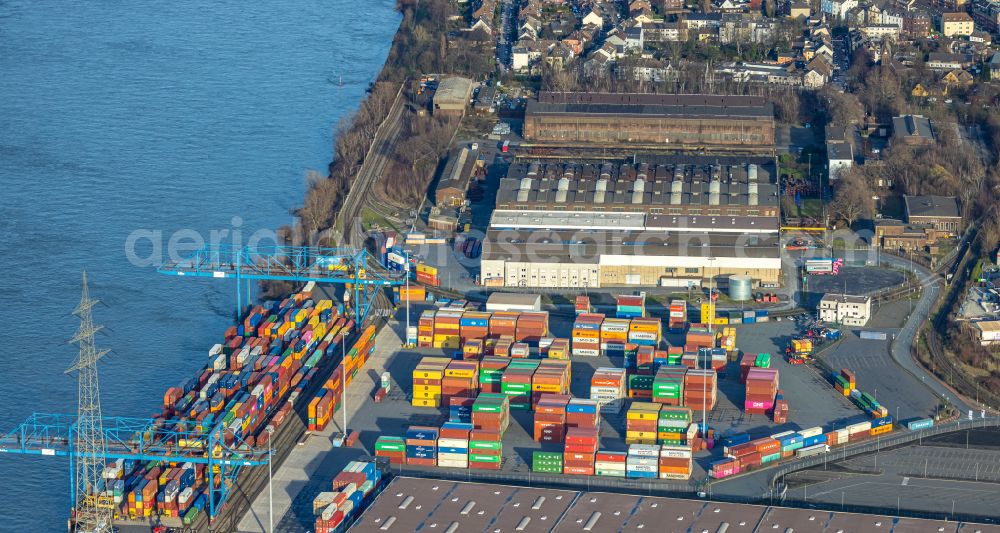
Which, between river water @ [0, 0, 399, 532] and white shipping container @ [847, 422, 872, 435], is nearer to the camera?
white shipping container @ [847, 422, 872, 435]

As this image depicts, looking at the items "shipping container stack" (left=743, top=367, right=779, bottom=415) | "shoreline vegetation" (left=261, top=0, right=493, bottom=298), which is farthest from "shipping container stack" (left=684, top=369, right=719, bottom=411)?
"shoreline vegetation" (left=261, top=0, right=493, bottom=298)

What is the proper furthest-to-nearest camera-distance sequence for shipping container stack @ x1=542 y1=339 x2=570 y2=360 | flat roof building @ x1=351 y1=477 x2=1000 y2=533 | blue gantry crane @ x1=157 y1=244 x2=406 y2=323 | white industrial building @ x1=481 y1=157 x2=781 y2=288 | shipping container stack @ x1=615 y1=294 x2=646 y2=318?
white industrial building @ x1=481 y1=157 x2=781 y2=288 < blue gantry crane @ x1=157 y1=244 x2=406 y2=323 < shipping container stack @ x1=615 y1=294 x2=646 y2=318 < shipping container stack @ x1=542 y1=339 x2=570 y2=360 < flat roof building @ x1=351 y1=477 x2=1000 y2=533

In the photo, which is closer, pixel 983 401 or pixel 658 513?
pixel 658 513

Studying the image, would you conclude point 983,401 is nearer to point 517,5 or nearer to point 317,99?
point 317,99

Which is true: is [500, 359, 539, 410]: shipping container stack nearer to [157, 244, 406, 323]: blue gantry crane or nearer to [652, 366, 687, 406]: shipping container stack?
[652, 366, 687, 406]: shipping container stack

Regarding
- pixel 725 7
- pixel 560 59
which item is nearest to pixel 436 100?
pixel 560 59

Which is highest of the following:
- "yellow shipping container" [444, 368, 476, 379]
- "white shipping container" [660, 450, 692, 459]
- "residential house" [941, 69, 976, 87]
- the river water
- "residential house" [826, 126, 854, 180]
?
"residential house" [941, 69, 976, 87]

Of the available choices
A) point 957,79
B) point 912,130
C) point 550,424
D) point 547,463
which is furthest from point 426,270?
point 957,79

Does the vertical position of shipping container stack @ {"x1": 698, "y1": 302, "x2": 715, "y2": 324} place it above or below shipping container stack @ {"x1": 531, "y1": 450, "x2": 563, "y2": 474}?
above
